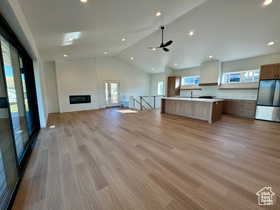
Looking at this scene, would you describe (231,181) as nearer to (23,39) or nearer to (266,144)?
(266,144)

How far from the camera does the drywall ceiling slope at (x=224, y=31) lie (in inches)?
133

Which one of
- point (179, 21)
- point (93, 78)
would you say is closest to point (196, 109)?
point (179, 21)

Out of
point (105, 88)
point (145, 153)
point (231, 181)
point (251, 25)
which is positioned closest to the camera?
point (231, 181)

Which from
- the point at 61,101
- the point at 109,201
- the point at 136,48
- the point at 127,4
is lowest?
the point at 109,201

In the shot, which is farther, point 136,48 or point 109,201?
point 136,48

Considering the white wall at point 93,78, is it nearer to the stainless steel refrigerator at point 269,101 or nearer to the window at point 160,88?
the window at point 160,88

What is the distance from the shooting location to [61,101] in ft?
23.2

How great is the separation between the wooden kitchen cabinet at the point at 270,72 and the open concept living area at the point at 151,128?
0.09 ft

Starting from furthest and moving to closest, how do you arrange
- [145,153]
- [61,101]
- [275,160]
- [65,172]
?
Answer: [61,101]
[145,153]
[275,160]
[65,172]

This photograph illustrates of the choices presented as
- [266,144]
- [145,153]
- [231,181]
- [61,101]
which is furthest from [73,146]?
[61,101]

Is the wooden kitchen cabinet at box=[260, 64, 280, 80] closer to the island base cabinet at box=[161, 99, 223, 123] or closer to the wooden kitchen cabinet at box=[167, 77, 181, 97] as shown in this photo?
the island base cabinet at box=[161, 99, 223, 123]

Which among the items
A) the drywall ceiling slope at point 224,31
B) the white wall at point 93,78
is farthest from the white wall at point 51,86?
the drywall ceiling slope at point 224,31

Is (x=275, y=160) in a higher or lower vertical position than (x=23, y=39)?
lower

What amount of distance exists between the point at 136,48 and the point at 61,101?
5321mm
